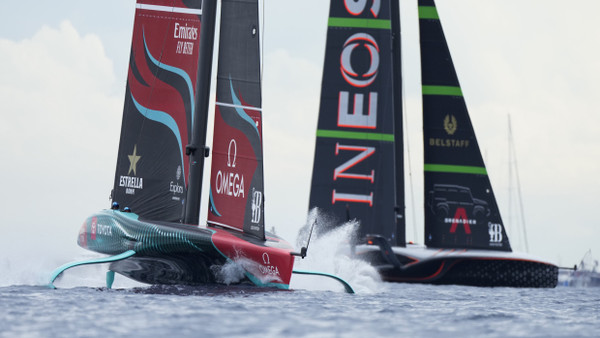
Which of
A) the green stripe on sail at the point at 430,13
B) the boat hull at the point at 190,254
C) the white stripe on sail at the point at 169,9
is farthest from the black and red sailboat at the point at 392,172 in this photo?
the boat hull at the point at 190,254

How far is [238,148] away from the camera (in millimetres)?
13422

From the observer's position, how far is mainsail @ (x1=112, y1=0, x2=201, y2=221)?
1406cm

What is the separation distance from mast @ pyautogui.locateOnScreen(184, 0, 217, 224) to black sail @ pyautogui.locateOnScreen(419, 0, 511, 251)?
1003cm

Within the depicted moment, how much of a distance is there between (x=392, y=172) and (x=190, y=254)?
11418mm

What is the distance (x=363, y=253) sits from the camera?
2205 centimetres

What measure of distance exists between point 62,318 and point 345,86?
15.1 m

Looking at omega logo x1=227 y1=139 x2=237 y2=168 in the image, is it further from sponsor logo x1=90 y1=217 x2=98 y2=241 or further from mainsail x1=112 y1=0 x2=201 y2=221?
sponsor logo x1=90 y1=217 x2=98 y2=241

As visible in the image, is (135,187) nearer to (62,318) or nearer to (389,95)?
(62,318)

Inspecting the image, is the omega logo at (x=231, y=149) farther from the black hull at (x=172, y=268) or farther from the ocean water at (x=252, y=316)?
the ocean water at (x=252, y=316)

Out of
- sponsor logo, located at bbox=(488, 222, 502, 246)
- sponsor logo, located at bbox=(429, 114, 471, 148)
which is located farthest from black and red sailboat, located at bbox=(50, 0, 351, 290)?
sponsor logo, located at bbox=(488, 222, 502, 246)

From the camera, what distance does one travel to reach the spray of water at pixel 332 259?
15.1 m

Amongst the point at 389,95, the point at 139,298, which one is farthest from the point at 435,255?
the point at 139,298

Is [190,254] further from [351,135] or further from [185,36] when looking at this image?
[351,135]

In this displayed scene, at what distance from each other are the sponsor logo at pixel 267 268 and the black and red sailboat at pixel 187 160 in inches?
0.8
